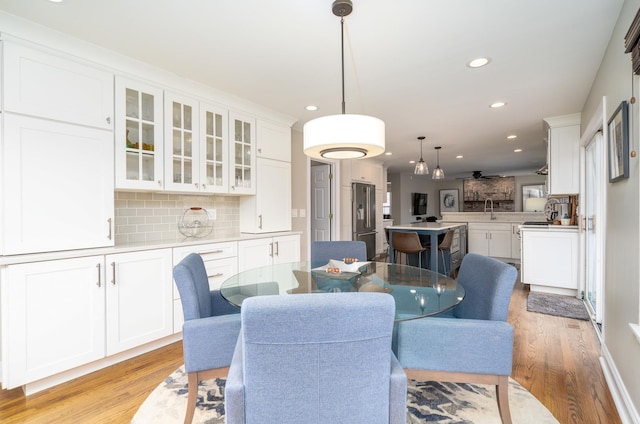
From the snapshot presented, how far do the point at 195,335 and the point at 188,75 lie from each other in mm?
2258

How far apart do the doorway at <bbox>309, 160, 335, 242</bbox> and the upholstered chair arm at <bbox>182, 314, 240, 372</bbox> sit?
149 inches

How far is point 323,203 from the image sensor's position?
211 inches

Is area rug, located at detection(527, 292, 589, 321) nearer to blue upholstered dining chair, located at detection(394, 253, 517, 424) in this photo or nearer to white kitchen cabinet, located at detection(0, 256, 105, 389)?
blue upholstered dining chair, located at detection(394, 253, 517, 424)

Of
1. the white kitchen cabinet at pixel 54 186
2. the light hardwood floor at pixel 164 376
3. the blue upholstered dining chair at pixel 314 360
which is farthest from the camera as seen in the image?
the white kitchen cabinet at pixel 54 186

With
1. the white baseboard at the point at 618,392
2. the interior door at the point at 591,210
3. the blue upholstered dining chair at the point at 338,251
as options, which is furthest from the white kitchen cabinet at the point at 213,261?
the interior door at the point at 591,210

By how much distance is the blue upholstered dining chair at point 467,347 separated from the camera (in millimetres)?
1456

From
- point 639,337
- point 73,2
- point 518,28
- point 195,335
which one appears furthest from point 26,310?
point 518,28

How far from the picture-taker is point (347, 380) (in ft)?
3.25

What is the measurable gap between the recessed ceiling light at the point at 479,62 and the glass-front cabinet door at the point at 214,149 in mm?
2315

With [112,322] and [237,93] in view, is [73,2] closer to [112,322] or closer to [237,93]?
[237,93]

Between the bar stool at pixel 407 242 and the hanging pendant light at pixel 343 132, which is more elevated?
the hanging pendant light at pixel 343 132

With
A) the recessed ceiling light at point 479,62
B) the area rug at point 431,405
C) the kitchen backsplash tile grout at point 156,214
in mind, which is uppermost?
the recessed ceiling light at point 479,62

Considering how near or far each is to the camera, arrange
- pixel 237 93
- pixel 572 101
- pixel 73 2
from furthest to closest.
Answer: pixel 572 101
pixel 237 93
pixel 73 2

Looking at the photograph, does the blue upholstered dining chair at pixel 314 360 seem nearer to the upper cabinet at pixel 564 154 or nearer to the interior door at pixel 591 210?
the interior door at pixel 591 210
